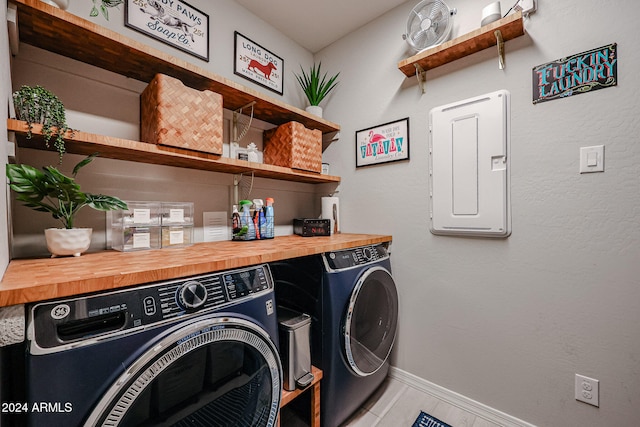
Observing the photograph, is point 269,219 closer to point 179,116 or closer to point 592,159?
point 179,116

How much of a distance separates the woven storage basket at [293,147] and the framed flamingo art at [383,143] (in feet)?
1.15

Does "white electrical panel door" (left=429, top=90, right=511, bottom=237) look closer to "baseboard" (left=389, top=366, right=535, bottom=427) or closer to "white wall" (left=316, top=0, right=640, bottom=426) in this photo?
"white wall" (left=316, top=0, right=640, bottom=426)

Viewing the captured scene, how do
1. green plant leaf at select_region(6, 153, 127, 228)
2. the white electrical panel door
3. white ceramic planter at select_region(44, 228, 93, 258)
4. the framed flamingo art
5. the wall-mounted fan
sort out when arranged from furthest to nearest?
the framed flamingo art → the wall-mounted fan → the white electrical panel door → white ceramic planter at select_region(44, 228, 93, 258) → green plant leaf at select_region(6, 153, 127, 228)

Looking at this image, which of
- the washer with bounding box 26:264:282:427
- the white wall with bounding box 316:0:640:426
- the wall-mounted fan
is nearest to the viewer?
the washer with bounding box 26:264:282:427

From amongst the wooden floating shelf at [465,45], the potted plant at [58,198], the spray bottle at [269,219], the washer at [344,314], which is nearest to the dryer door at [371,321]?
the washer at [344,314]

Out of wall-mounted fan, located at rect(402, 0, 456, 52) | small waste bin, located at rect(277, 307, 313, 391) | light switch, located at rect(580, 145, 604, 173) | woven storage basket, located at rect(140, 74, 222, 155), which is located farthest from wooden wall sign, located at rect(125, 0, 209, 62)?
light switch, located at rect(580, 145, 604, 173)

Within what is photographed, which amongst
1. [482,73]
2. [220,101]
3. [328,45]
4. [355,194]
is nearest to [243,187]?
[220,101]

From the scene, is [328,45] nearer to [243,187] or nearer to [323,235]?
[243,187]

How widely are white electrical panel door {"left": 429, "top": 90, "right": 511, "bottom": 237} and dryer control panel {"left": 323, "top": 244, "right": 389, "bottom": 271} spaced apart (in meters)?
0.40

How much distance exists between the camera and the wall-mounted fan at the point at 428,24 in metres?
1.63

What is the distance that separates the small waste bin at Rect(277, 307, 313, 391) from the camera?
4.14ft

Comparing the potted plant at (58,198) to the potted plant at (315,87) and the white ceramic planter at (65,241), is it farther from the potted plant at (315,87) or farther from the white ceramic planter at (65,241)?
the potted plant at (315,87)

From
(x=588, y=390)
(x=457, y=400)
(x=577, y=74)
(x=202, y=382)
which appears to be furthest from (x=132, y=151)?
(x=588, y=390)

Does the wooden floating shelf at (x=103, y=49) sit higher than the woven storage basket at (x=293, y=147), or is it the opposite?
the wooden floating shelf at (x=103, y=49)
